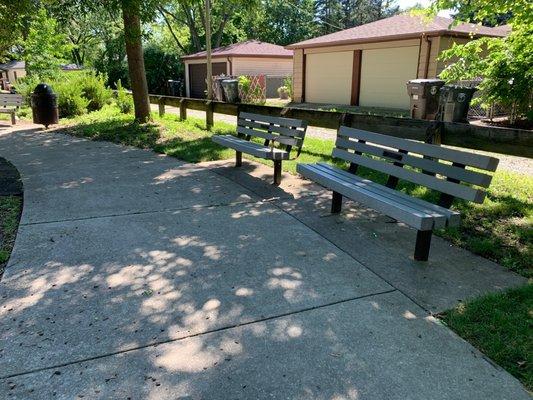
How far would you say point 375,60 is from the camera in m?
20.2

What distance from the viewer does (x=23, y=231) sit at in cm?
437

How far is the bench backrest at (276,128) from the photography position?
239 inches

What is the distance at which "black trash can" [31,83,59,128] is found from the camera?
12127 mm

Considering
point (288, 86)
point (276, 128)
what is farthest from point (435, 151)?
point (288, 86)

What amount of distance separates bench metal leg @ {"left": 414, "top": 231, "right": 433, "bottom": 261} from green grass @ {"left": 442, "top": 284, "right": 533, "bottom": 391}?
2.19ft

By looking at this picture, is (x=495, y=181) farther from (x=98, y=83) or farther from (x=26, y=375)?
(x=98, y=83)

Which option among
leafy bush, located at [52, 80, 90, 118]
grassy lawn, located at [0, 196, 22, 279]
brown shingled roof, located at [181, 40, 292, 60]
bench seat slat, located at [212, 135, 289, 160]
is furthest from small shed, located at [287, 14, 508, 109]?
grassy lawn, located at [0, 196, 22, 279]

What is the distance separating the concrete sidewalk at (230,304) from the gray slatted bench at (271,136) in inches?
27.1

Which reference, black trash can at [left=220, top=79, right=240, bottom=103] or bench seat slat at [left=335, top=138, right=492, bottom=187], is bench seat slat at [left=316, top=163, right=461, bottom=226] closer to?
bench seat slat at [left=335, top=138, right=492, bottom=187]

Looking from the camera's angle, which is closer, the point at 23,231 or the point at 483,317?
the point at 483,317

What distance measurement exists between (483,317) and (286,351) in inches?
50.9

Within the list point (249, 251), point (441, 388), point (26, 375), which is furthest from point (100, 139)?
point (441, 388)

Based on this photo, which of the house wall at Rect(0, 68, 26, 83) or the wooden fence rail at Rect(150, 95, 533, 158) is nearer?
the wooden fence rail at Rect(150, 95, 533, 158)

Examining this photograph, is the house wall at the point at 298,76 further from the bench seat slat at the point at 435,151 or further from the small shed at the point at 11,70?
the small shed at the point at 11,70
